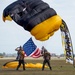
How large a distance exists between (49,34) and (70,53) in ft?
14.5

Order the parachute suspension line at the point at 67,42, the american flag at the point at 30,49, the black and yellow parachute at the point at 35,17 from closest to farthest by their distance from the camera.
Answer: the black and yellow parachute at the point at 35,17, the parachute suspension line at the point at 67,42, the american flag at the point at 30,49

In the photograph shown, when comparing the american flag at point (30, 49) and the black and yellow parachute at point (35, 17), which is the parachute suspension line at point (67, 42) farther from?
the american flag at point (30, 49)

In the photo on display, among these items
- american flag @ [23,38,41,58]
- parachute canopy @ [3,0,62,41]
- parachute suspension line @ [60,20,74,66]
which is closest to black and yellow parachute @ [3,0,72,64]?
parachute canopy @ [3,0,62,41]

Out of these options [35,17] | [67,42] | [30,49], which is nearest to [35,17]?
[35,17]

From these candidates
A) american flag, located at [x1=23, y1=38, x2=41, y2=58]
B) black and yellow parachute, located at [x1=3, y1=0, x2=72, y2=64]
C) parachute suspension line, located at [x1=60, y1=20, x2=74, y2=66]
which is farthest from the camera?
american flag, located at [x1=23, y1=38, x2=41, y2=58]

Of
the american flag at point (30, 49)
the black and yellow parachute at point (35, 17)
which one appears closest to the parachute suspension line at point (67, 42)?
the black and yellow parachute at point (35, 17)

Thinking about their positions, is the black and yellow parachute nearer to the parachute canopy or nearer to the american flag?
the parachute canopy

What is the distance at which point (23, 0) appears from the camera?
1988 cm

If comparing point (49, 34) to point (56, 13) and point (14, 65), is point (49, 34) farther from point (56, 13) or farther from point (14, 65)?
point (14, 65)

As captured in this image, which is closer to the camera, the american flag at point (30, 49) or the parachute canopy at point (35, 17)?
the parachute canopy at point (35, 17)

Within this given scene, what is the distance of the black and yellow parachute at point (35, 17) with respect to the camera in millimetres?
18641

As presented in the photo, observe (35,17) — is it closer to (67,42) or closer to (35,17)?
(35,17)

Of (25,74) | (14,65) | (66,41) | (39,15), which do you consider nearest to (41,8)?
(39,15)

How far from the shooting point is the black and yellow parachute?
734 inches
